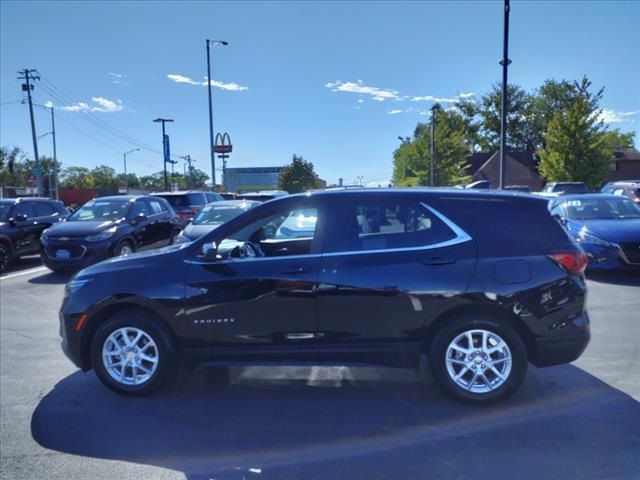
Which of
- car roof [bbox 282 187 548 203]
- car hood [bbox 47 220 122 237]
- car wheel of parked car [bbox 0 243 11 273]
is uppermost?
car roof [bbox 282 187 548 203]

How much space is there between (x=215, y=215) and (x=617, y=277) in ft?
28.9

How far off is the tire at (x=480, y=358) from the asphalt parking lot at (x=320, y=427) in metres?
0.14

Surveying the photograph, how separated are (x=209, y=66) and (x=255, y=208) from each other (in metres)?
27.6

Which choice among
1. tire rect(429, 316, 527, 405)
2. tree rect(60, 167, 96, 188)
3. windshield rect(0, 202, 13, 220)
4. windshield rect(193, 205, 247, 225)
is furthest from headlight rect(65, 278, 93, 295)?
tree rect(60, 167, 96, 188)

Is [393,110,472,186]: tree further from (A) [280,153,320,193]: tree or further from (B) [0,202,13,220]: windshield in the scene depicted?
(B) [0,202,13,220]: windshield

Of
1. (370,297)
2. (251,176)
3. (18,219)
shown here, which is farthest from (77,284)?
(251,176)

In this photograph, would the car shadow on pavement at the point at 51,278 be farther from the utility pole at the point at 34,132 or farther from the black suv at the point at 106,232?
the utility pole at the point at 34,132

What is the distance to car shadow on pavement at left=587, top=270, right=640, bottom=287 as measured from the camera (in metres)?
8.80

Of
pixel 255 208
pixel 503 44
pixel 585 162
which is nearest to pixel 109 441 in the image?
pixel 255 208

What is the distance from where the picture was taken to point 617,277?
9.26 metres

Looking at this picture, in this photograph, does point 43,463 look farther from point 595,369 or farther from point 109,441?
point 595,369

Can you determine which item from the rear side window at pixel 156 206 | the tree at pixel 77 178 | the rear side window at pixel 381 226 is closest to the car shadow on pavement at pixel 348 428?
the rear side window at pixel 381 226

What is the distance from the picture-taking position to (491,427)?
3682 millimetres

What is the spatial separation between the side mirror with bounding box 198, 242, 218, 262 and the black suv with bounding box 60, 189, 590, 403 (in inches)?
0.5
